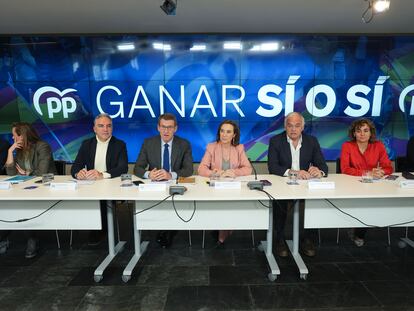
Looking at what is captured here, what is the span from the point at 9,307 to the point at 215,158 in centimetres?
193

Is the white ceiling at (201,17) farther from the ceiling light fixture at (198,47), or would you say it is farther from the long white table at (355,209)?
the long white table at (355,209)

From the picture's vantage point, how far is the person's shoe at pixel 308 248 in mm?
2527

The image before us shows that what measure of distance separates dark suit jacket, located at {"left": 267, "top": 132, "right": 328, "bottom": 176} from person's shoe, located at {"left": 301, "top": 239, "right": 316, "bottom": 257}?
68 centimetres

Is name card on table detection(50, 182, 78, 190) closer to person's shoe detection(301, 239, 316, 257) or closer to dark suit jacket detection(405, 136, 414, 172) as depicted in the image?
person's shoe detection(301, 239, 316, 257)

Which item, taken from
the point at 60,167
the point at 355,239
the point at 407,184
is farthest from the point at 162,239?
the point at 407,184

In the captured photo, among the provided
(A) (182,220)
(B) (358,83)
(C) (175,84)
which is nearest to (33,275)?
(A) (182,220)

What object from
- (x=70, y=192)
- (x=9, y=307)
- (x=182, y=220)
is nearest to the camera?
(x=9, y=307)

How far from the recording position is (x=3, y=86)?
4484 millimetres

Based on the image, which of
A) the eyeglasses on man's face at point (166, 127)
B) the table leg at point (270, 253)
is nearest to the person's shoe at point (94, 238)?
the eyeglasses on man's face at point (166, 127)

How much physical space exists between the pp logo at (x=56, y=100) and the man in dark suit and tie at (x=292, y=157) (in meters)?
3.39

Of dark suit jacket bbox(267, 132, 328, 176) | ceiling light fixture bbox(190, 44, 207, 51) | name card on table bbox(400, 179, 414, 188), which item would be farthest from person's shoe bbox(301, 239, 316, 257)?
ceiling light fixture bbox(190, 44, 207, 51)

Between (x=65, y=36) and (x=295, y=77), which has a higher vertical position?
(x=65, y=36)

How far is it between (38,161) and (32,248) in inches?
32.8

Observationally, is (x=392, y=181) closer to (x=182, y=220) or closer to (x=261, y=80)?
(x=182, y=220)
